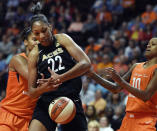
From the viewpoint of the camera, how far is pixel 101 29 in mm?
13156

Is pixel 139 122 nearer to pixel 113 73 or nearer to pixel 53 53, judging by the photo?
pixel 113 73

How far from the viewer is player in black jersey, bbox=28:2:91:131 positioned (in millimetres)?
4012

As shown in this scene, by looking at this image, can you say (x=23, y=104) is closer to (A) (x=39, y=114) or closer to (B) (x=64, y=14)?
(A) (x=39, y=114)

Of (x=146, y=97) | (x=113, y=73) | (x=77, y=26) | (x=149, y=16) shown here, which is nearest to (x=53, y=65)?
(x=113, y=73)

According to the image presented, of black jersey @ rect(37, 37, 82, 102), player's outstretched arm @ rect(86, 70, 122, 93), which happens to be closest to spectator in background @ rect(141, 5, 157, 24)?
player's outstretched arm @ rect(86, 70, 122, 93)

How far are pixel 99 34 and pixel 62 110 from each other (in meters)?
9.46

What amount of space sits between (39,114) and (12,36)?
11.7 meters

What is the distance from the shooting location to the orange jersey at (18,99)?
14.7 feet

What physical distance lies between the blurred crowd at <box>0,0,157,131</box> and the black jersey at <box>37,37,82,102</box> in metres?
3.40

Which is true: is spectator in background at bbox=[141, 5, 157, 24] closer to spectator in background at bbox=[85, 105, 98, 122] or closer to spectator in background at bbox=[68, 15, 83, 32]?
spectator in background at bbox=[68, 15, 83, 32]

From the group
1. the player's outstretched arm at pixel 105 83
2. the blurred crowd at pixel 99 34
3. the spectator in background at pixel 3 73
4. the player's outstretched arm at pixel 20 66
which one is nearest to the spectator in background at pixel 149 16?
the blurred crowd at pixel 99 34

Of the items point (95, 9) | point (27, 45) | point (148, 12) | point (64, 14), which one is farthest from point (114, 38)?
point (27, 45)

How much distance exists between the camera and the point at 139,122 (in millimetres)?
4258

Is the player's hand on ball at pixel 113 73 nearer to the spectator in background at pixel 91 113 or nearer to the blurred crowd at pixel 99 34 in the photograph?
the blurred crowd at pixel 99 34
